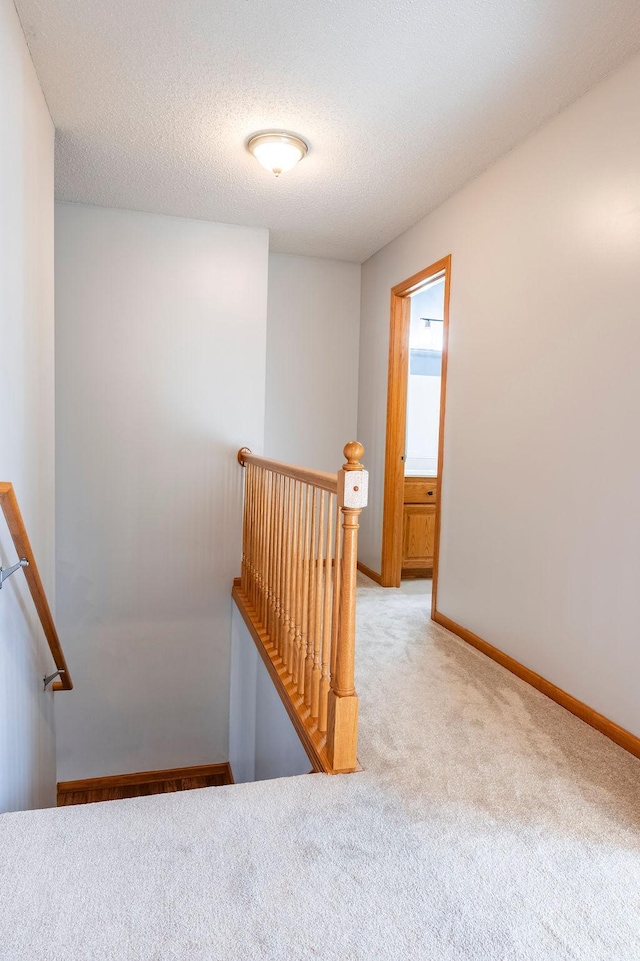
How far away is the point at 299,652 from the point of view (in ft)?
8.00

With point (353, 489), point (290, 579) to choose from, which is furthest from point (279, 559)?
point (353, 489)

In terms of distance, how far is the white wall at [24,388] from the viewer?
2.00 m

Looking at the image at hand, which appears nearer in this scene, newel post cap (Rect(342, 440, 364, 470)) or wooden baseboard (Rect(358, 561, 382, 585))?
newel post cap (Rect(342, 440, 364, 470))

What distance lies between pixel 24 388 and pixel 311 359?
2.68m

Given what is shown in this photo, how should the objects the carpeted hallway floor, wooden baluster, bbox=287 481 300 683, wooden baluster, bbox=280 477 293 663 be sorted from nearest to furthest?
the carpeted hallway floor, wooden baluster, bbox=287 481 300 683, wooden baluster, bbox=280 477 293 663

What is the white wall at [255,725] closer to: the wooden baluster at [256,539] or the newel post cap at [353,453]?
the wooden baluster at [256,539]

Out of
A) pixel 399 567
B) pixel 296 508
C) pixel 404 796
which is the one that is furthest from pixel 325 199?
pixel 404 796

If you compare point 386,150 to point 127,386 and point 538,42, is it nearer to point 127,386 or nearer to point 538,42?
point 538,42

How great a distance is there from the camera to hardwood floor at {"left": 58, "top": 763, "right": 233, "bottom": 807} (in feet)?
12.9

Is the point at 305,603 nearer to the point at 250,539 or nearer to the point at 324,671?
the point at 324,671

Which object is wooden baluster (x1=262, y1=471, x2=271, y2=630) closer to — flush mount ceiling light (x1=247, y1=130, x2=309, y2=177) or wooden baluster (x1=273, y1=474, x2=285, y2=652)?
wooden baluster (x1=273, y1=474, x2=285, y2=652)

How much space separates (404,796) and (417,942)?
0.53 m

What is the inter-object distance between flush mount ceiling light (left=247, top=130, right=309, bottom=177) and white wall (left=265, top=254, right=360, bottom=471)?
5.72 ft

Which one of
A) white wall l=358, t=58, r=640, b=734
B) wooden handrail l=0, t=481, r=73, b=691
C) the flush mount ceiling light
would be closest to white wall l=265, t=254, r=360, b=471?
white wall l=358, t=58, r=640, b=734
